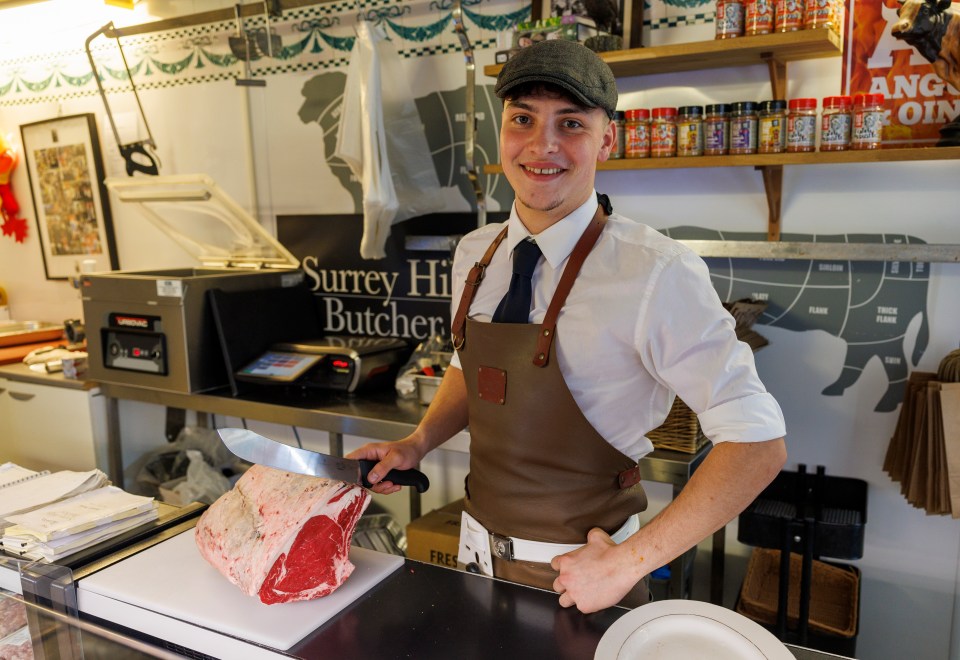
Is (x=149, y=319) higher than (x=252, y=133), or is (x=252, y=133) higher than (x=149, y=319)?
(x=252, y=133)

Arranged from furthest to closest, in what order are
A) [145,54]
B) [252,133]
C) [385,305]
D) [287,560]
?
[145,54], [252,133], [385,305], [287,560]

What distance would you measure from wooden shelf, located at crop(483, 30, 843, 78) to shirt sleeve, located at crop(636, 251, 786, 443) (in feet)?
3.71

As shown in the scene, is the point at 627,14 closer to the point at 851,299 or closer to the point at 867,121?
the point at 867,121

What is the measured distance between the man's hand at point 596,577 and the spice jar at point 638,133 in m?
1.59

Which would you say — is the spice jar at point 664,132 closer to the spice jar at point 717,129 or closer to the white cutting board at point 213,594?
the spice jar at point 717,129

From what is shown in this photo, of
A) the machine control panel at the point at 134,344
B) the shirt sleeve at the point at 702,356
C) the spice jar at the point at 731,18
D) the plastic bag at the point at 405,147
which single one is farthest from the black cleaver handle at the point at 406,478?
the machine control panel at the point at 134,344

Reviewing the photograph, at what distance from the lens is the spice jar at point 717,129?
2391mm

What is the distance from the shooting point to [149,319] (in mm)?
3186

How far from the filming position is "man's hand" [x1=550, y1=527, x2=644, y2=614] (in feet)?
3.98

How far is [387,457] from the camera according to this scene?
1.60m

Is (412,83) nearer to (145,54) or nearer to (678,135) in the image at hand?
(678,135)

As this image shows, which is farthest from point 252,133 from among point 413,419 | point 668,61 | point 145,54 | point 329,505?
point 329,505

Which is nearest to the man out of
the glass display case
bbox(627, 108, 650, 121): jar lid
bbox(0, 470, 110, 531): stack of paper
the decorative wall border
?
the glass display case

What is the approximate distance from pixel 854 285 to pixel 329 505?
192cm
